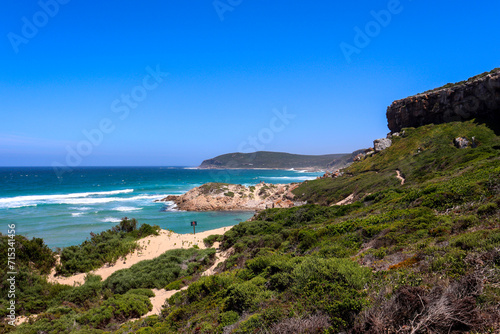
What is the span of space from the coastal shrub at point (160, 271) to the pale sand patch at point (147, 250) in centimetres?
214

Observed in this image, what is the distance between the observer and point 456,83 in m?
43.4

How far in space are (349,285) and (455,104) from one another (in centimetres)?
4604

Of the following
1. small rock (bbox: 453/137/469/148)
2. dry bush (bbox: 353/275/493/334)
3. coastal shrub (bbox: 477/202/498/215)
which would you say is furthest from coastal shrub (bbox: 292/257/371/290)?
small rock (bbox: 453/137/469/148)

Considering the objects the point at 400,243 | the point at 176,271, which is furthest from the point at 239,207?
the point at 400,243

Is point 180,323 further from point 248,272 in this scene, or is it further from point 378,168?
point 378,168

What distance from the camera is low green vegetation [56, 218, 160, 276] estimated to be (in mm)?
15539

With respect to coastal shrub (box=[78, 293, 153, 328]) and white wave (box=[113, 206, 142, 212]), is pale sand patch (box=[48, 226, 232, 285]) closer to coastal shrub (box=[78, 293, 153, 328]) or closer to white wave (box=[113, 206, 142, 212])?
coastal shrub (box=[78, 293, 153, 328])

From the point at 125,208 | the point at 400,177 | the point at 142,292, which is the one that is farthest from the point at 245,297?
the point at 125,208

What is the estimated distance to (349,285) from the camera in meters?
5.68

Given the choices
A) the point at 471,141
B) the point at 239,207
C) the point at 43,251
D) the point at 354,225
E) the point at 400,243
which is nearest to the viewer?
the point at 400,243

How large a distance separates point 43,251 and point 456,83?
56744mm

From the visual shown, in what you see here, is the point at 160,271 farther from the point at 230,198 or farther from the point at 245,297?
the point at 230,198

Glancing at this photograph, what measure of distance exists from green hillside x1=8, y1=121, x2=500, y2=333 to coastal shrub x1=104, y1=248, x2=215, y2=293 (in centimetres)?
8

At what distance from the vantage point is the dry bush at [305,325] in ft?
14.3
